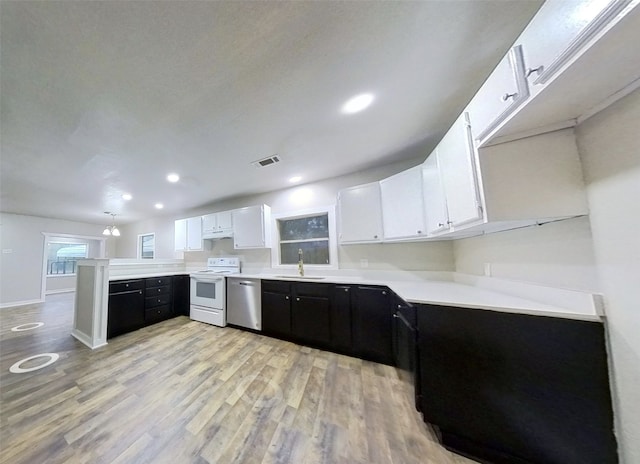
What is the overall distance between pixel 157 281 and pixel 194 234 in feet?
3.59

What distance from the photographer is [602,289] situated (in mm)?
996

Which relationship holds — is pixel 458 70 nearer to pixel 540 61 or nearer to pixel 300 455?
pixel 540 61

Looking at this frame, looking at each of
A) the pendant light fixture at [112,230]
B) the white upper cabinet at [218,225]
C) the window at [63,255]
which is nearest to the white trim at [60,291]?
the window at [63,255]

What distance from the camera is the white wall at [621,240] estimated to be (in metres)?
0.88

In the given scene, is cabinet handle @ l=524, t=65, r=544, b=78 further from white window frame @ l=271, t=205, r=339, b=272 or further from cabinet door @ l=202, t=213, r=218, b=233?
cabinet door @ l=202, t=213, r=218, b=233

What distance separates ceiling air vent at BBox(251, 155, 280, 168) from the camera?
2669 mm

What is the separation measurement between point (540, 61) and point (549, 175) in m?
0.62

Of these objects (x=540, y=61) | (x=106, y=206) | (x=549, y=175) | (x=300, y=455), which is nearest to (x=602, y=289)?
(x=549, y=175)

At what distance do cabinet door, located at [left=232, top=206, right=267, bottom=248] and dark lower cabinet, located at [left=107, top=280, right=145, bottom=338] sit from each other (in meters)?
1.79

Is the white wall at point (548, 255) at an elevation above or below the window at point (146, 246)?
below

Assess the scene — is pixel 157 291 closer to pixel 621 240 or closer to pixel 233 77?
pixel 233 77

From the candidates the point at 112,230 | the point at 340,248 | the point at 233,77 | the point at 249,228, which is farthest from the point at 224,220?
the point at 233,77

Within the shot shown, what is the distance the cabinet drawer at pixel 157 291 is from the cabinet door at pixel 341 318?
11.3 feet

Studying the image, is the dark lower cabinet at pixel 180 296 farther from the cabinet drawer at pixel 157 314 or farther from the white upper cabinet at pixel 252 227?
the white upper cabinet at pixel 252 227
